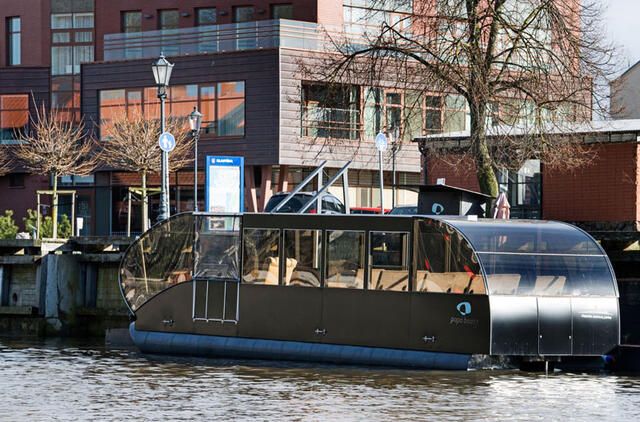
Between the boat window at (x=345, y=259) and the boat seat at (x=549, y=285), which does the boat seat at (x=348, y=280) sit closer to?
the boat window at (x=345, y=259)

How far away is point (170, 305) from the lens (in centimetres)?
2395

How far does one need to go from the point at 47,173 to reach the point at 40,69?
17.2 ft

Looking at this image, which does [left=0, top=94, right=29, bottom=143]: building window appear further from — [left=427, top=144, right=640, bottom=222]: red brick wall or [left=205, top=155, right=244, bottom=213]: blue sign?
[left=427, top=144, right=640, bottom=222]: red brick wall

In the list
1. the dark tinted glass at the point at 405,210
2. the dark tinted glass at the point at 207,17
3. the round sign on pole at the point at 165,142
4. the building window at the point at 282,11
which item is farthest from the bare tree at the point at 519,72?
the dark tinted glass at the point at 207,17

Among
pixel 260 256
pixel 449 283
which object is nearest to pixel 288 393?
pixel 449 283

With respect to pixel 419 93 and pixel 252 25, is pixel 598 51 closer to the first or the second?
pixel 419 93

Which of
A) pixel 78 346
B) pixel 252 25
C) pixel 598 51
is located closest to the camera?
pixel 78 346

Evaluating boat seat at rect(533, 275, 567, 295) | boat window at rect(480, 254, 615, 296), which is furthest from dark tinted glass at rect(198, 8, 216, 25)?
boat seat at rect(533, 275, 567, 295)

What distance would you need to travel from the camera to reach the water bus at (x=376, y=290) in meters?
20.3

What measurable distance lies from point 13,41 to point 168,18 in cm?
796

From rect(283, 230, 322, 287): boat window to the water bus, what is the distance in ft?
0.06

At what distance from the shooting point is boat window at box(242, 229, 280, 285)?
74.2ft

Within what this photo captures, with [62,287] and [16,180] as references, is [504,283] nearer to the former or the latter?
[62,287]

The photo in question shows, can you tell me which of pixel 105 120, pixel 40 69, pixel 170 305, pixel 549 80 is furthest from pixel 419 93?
pixel 40 69
